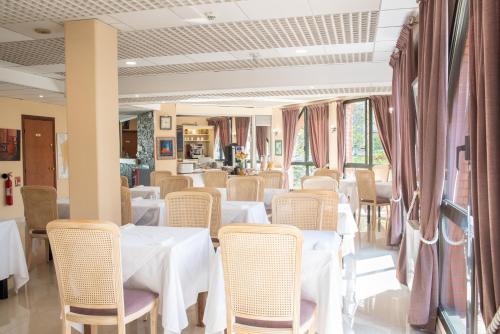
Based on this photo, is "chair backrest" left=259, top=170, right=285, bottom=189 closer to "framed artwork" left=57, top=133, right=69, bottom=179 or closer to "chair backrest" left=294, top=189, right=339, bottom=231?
"chair backrest" left=294, top=189, right=339, bottom=231

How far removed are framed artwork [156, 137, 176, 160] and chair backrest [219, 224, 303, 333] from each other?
9.96m

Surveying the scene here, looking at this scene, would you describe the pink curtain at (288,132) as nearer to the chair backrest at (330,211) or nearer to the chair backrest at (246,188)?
the chair backrest at (246,188)

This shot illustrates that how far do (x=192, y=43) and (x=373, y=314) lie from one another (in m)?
3.87

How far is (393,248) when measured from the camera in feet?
20.8

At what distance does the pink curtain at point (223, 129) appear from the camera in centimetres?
1703

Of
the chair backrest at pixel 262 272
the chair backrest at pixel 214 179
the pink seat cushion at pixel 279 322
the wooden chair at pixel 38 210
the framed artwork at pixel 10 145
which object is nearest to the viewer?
the chair backrest at pixel 262 272

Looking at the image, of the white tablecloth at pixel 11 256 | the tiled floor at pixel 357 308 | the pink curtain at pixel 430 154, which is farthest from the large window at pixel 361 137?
the white tablecloth at pixel 11 256

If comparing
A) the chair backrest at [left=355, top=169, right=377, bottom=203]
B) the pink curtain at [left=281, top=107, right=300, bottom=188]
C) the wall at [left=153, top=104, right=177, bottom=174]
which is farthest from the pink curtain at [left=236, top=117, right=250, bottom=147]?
the chair backrest at [left=355, top=169, right=377, bottom=203]

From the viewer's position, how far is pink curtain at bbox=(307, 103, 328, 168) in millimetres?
12125

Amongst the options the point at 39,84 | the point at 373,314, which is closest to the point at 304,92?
the point at 39,84

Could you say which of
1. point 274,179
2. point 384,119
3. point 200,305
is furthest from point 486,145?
point 384,119

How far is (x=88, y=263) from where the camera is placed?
2676 millimetres

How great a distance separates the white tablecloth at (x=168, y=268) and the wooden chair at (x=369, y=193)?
194 inches

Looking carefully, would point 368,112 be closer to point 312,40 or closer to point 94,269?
point 312,40
